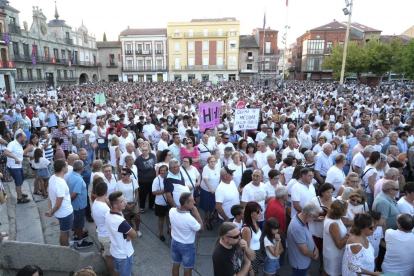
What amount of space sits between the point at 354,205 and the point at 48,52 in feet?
142

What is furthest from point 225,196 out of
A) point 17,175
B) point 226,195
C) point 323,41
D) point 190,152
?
point 323,41

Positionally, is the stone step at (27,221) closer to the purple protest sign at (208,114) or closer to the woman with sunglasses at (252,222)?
the woman with sunglasses at (252,222)

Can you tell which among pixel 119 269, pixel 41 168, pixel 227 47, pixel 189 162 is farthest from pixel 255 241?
pixel 227 47

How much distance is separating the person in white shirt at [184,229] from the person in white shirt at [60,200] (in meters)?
1.67

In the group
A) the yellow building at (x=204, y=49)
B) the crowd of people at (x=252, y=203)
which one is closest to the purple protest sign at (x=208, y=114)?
the crowd of people at (x=252, y=203)

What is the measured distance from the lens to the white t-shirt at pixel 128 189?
4.69 metres

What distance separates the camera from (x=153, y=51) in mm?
53781

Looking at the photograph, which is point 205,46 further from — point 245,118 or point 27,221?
point 27,221

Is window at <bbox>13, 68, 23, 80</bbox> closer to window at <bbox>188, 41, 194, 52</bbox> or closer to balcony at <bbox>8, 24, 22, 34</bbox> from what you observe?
balcony at <bbox>8, 24, 22, 34</bbox>

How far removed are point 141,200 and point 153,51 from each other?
51.6m

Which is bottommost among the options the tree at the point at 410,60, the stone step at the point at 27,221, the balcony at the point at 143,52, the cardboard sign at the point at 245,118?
the stone step at the point at 27,221

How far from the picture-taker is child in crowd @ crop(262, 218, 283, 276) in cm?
327

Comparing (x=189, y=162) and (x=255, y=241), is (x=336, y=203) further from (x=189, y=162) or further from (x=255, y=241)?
(x=189, y=162)

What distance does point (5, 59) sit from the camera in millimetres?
28984
